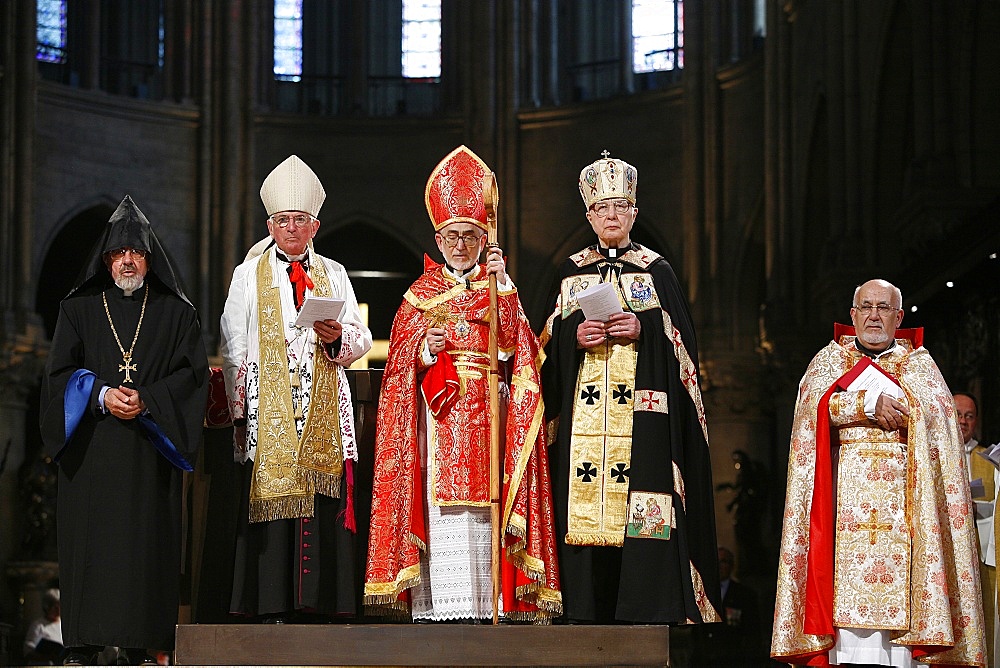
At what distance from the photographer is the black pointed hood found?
7.00 metres

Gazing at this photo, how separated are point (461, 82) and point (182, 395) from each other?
15.1 meters

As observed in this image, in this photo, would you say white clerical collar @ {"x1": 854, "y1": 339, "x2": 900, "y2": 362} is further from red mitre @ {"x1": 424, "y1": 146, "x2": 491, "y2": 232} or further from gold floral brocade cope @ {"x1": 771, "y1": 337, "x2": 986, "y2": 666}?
red mitre @ {"x1": 424, "y1": 146, "x2": 491, "y2": 232}

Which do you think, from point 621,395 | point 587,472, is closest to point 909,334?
point 621,395

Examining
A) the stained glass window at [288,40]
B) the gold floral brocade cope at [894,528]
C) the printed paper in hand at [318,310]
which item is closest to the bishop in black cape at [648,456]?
the gold floral brocade cope at [894,528]

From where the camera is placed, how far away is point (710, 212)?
19.8 meters

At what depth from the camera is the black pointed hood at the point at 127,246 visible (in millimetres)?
6996

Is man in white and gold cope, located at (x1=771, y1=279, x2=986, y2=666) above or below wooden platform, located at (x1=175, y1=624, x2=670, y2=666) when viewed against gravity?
above

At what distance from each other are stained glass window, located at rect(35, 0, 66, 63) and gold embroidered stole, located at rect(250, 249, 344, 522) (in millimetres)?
14047

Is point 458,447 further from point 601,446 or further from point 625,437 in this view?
point 625,437

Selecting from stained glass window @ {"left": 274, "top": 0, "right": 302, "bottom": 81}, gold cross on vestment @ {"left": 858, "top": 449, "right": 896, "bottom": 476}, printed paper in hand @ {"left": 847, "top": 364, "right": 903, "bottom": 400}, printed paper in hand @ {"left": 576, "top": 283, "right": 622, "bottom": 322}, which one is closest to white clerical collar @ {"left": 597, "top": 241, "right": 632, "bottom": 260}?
printed paper in hand @ {"left": 576, "top": 283, "right": 622, "bottom": 322}

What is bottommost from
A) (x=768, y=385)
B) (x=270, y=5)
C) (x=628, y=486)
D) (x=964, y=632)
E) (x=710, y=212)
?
(x=964, y=632)

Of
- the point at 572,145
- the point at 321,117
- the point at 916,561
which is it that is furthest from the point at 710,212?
the point at 916,561

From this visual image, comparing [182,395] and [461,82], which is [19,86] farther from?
[182,395]

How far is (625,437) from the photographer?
7273mm
